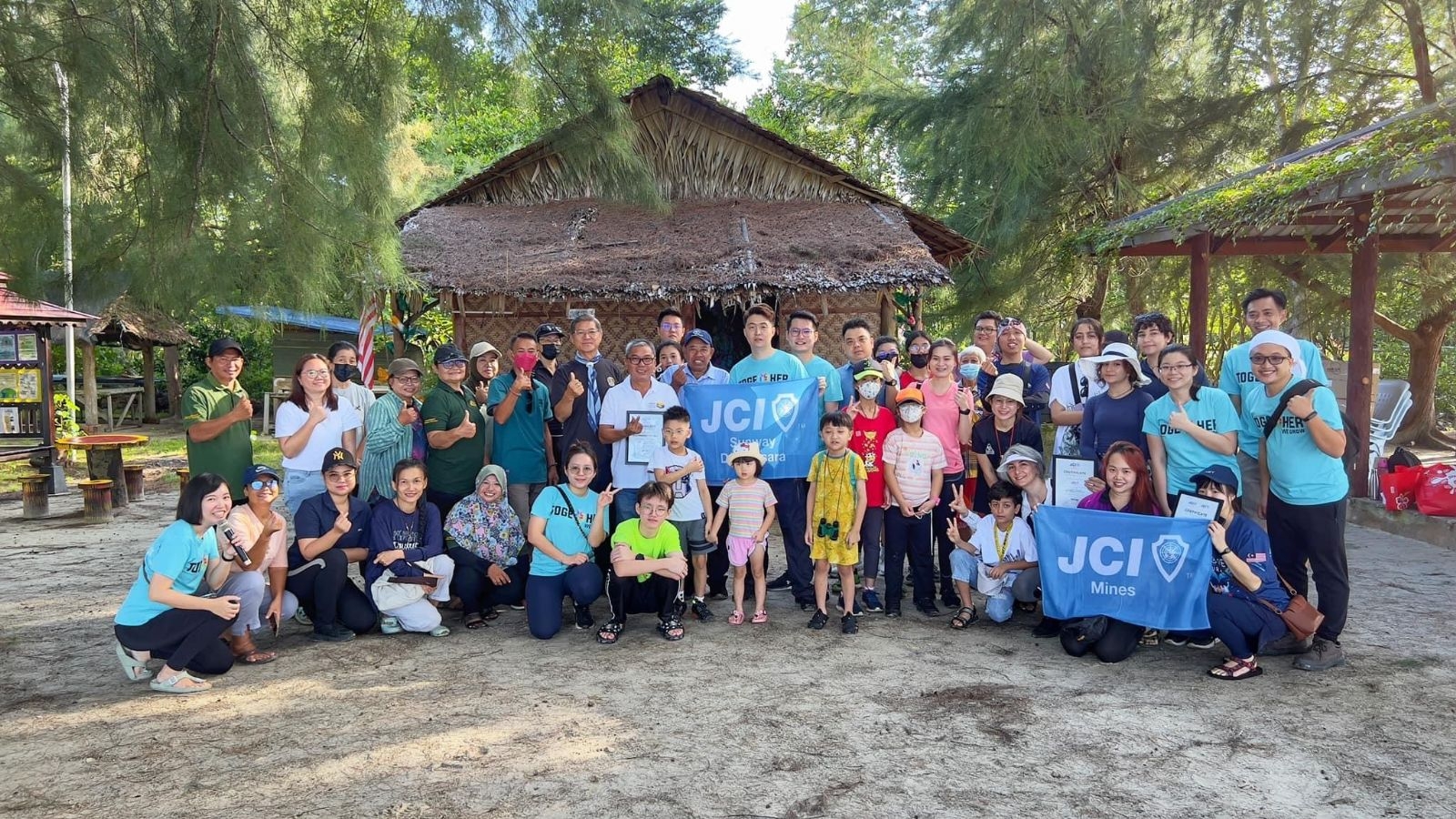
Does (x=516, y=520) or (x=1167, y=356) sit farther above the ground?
(x=1167, y=356)

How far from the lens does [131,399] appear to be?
19.8m

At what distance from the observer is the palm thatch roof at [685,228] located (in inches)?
369

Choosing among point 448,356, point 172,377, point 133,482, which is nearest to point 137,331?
point 172,377

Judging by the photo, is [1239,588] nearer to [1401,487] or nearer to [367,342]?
[1401,487]

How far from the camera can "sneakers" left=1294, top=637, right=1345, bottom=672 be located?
4.30 metres

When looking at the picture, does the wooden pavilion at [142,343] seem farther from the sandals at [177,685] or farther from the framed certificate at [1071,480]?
the framed certificate at [1071,480]

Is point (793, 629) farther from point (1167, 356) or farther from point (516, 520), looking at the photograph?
point (1167, 356)

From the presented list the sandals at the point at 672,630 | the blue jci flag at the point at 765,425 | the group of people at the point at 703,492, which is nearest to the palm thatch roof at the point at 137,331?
the group of people at the point at 703,492

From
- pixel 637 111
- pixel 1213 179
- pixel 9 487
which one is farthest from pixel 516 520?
pixel 1213 179

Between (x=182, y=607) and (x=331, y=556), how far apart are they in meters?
0.85

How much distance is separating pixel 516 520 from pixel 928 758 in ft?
9.67

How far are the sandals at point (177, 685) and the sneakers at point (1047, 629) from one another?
4184 millimetres

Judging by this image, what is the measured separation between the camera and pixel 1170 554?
14.5ft

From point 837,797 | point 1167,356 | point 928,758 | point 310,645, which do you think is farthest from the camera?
point 310,645
